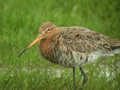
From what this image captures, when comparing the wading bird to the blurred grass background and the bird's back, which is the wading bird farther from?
the blurred grass background

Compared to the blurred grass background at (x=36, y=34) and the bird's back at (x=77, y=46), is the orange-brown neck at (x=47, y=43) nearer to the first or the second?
the bird's back at (x=77, y=46)

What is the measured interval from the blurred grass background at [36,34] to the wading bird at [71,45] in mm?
252

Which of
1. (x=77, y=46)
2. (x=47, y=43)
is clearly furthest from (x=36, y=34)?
(x=77, y=46)

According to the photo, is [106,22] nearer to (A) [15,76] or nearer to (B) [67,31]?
(B) [67,31]

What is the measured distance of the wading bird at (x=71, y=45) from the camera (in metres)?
7.97

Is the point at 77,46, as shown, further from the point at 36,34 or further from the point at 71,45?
the point at 36,34

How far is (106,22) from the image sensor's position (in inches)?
487

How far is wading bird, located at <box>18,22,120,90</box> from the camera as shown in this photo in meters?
7.97

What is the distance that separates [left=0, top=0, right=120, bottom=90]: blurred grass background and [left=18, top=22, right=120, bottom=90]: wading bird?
0.83 feet

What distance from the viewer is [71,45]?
26.6ft

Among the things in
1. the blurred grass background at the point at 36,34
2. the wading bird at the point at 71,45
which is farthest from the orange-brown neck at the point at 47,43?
the blurred grass background at the point at 36,34

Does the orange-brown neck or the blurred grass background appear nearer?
the blurred grass background

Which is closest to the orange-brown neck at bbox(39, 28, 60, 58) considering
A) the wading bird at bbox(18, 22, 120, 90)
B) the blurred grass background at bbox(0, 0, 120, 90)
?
the wading bird at bbox(18, 22, 120, 90)

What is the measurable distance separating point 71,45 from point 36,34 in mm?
3351
